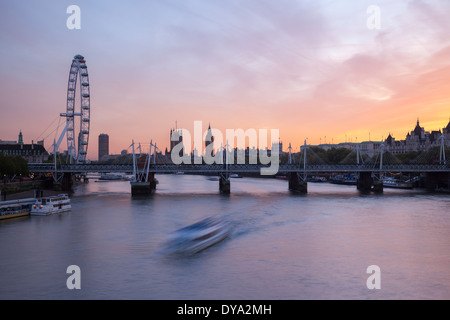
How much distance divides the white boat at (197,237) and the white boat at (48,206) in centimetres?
1343

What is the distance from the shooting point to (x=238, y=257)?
70.2ft

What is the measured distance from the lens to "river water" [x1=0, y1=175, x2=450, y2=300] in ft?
53.7

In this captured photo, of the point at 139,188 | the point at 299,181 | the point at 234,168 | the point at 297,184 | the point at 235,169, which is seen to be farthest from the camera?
the point at 297,184

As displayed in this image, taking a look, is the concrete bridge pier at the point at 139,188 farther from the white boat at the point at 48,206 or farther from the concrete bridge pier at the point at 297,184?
the concrete bridge pier at the point at 297,184

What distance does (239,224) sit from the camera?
32.1 meters

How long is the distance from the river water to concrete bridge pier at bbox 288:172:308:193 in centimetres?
2449

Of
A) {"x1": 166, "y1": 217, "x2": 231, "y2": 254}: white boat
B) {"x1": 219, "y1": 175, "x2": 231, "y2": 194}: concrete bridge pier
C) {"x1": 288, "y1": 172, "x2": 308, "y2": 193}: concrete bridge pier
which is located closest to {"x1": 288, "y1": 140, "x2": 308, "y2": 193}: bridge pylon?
{"x1": 288, "y1": 172, "x2": 308, "y2": 193}: concrete bridge pier

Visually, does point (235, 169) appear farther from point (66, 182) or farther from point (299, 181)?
point (66, 182)

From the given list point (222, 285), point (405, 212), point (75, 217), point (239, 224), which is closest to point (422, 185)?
point (405, 212)

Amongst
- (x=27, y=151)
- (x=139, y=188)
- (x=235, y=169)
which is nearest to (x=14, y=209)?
(x=139, y=188)

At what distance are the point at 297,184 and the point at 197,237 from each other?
4079cm

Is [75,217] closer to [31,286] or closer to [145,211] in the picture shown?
[145,211]

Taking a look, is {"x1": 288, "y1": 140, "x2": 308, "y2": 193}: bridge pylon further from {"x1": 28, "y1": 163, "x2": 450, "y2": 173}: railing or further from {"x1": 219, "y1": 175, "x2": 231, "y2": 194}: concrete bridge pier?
{"x1": 219, "y1": 175, "x2": 231, "y2": 194}: concrete bridge pier
